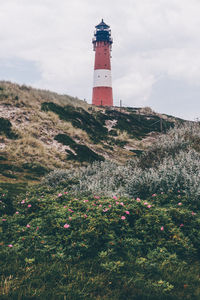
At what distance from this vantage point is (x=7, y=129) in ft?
74.5

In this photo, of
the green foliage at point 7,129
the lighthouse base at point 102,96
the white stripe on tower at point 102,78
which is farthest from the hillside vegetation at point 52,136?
the white stripe on tower at point 102,78

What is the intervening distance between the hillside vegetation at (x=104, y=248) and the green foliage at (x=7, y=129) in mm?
14194

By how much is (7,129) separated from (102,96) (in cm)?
3046

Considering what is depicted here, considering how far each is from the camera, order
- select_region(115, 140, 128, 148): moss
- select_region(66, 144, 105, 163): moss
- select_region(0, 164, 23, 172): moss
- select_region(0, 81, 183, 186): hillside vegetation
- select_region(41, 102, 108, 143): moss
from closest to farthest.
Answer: select_region(0, 164, 23, 172): moss < select_region(0, 81, 183, 186): hillside vegetation < select_region(66, 144, 105, 163): moss < select_region(41, 102, 108, 143): moss < select_region(115, 140, 128, 148): moss

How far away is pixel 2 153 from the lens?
62.7ft

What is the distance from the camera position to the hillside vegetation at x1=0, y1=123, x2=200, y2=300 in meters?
4.34

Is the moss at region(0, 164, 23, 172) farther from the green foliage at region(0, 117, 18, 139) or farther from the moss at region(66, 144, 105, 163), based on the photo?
the moss at region(66, 144, 105, 163)

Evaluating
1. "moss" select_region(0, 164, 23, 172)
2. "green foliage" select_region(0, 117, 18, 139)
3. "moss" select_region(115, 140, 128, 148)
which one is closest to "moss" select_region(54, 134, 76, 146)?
"green foliage" select_region(0, 117, 18, 139)

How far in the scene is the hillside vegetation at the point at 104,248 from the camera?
4344 millimetres

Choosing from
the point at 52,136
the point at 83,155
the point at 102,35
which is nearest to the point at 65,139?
the point at 52,136

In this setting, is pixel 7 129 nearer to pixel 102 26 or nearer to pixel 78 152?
pixel 78 152

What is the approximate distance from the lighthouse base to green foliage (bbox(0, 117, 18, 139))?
94.6 ft

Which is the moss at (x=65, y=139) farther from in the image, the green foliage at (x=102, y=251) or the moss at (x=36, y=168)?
Answer: the green foliage at (x=102, y=251)

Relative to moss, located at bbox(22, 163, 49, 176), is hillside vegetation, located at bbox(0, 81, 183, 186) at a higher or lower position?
higher
